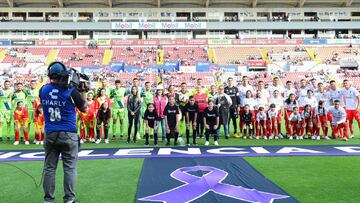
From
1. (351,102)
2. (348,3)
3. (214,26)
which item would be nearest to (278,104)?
(351,102)

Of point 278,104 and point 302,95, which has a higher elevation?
point 302,95

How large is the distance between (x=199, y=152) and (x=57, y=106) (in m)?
4.25

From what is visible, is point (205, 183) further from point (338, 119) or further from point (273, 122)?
point (338, 119)

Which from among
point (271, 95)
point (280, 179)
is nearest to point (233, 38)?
point (271, 95)

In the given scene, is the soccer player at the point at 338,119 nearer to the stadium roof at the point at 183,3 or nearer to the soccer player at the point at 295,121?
the soccer player at the point at 295,121

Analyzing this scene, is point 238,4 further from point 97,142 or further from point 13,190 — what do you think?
point 13,190

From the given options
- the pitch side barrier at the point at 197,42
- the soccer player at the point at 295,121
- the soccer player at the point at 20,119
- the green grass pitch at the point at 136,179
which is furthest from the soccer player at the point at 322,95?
the pitch side barrier at the point at 197,42

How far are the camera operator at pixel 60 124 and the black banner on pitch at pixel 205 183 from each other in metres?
0.98

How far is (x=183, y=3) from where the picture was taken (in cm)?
4684

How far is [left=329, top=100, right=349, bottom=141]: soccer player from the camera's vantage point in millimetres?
10211

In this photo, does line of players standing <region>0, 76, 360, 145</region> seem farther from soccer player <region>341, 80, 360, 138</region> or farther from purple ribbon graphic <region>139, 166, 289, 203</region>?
purple ribbon graphic <region>139, 166, 289, 203</region>

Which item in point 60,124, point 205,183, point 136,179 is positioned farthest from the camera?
point 136,179

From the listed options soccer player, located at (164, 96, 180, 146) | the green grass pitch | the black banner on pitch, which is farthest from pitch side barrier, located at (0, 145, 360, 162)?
the black banner on pitch

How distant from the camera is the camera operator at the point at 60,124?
12.9ft
